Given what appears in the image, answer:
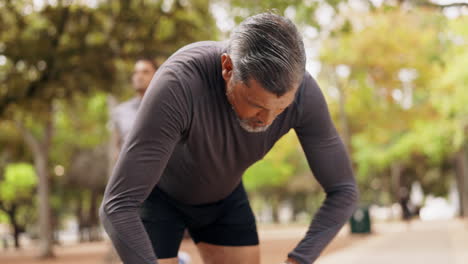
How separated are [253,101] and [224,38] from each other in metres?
14.3

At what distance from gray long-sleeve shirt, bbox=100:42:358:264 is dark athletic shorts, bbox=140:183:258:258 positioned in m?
Result: 0.07

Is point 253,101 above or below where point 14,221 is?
above

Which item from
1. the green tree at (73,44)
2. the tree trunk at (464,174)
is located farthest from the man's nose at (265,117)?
the tree trunk at (464,174)

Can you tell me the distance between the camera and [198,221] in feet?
9.50

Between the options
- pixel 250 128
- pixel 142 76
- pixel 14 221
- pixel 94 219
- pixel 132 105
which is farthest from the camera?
pixel 94 219

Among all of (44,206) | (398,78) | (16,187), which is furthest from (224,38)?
(16,187)

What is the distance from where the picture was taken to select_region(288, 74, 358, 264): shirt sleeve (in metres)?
2.44

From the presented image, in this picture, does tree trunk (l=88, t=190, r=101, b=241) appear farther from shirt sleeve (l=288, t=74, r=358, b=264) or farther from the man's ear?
the man's ear

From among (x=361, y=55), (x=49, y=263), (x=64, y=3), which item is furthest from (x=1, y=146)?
(x=64, y=3)

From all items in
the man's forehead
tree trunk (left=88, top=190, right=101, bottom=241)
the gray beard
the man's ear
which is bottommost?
tree trunk (left=88, top=190, right=101, bottom=241)

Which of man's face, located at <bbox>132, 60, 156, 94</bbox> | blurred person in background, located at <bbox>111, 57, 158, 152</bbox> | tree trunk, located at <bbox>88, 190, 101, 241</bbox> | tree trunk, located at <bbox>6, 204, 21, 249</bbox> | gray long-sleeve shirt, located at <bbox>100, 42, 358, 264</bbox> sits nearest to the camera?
gray long-sleeve shirt, located at <bbox>100, 42, 358, 264</bbox>

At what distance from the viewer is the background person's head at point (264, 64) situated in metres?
2.00

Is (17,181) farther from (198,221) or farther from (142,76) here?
(198,221)

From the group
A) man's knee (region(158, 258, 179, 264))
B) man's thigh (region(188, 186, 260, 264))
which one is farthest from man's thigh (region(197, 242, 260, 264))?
man's knee (region(158, 258, 179, 264))
